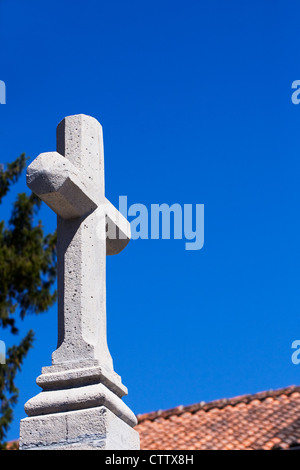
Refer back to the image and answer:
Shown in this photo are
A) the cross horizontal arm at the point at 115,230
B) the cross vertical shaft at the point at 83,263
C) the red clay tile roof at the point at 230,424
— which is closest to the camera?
the cross vertical shaft at the point at 83,263

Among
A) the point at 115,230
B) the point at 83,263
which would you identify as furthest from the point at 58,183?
the point at 115,230

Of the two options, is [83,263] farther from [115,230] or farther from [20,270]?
[20,270]

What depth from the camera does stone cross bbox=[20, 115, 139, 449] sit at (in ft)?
11.6

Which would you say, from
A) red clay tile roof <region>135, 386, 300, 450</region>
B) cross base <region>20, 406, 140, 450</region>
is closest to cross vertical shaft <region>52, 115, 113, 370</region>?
cross base <region>20, 406, 140, 450</region>

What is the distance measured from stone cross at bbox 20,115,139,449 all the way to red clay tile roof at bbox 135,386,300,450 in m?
7.77

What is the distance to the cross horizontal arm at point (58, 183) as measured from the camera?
3855mm

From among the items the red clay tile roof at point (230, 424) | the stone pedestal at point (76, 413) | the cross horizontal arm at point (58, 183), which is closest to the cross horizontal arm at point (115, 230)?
the cross horizontal arm at point (58, 183)

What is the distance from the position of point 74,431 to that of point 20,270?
10.0m

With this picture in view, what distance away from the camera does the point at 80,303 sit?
3816 mm

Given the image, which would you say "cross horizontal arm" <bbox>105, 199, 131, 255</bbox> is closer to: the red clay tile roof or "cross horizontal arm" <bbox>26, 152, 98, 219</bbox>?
"cross horizontal arm" <bbox>26, 152, 98, 219</bbox>

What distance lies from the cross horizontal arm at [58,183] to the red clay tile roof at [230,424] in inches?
314

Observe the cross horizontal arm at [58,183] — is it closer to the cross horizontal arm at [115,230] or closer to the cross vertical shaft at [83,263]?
the cross vertical shaft at [83,263]

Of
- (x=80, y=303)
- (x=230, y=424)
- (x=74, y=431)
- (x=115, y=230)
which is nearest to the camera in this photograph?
(x=74, y=431)
